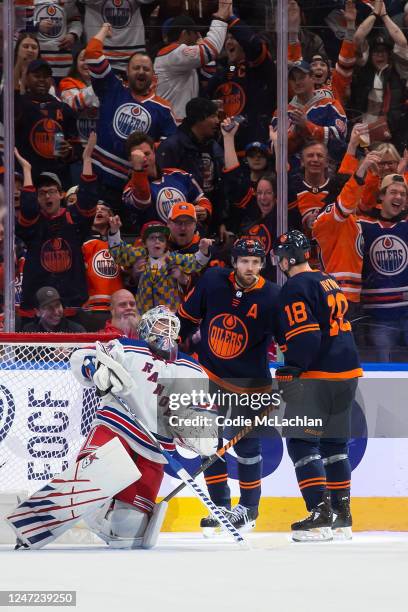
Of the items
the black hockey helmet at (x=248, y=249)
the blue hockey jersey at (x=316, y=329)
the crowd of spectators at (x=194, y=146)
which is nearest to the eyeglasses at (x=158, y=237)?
the crowd of spectators at (x=194, y=146)

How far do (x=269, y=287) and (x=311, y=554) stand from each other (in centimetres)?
121

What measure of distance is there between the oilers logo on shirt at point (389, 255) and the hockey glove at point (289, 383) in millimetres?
1105

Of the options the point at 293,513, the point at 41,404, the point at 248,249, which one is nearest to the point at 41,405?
the point at 41,404

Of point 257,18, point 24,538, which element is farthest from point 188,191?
point 24,538

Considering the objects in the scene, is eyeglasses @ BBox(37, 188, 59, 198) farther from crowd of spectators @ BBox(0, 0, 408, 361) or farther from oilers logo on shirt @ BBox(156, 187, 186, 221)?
oilers logo on shirt @ BBox(156, 187, 186, 221)

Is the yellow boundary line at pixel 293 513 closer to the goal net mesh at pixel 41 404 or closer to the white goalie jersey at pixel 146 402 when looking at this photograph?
the goal net mesh at pixel 41 404

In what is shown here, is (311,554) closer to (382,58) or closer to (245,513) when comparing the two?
(245,513)

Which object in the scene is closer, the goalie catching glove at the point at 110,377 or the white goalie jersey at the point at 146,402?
the goalie catching glove at the point at 110,377

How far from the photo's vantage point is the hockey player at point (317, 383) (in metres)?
4.55

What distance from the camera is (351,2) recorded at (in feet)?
18.8

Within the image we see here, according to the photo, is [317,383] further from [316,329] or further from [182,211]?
[182,211]

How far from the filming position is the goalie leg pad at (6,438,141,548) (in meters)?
4.03

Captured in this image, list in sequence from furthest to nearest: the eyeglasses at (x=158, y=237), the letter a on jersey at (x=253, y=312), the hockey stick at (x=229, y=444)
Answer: the eyeglasses at (x=158, y=237)
the letter a on jersey at (x=253, y=312)
the hockey stick at (x=229, y=444)

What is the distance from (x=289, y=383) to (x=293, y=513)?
2.18ft
